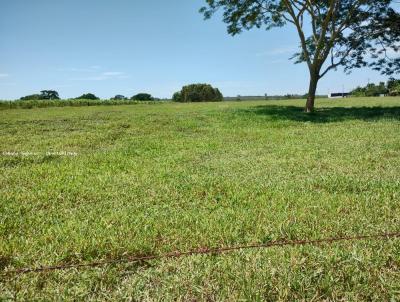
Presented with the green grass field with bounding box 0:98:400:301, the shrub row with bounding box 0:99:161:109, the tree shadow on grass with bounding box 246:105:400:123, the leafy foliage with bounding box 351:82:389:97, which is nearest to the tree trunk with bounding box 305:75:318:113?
the tree shadow on grass with bounding box 246:105:400:123

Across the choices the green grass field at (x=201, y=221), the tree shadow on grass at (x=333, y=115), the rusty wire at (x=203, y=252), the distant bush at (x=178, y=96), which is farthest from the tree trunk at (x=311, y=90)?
the distant bush at (x=178, y=96)

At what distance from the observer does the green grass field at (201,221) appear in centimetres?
305

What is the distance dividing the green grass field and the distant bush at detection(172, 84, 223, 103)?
3843 inches

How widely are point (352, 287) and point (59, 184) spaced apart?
498 centimetres

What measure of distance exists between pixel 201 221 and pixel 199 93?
102726 millimetres

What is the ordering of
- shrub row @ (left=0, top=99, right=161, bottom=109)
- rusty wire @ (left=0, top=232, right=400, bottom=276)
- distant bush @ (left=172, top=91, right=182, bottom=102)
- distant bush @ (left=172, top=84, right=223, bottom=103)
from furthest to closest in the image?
1. distant bush @ (left=172, top=91, right=182, bottom=102)
2. distant bush @ (left=172, top=84, right=223, bottom=103)
3. shrub row @ (left=0, top=99, right=161, bottom=109)
4. rusty wire @ (left=0, top=232, right=400, bottom=276)

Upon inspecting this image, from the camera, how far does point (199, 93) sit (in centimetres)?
10562

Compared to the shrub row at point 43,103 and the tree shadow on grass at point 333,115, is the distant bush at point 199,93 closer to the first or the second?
the shrub row at point 43,103

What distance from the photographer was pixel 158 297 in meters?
2.90

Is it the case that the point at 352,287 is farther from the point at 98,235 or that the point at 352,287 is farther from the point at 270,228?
the point at 98,235

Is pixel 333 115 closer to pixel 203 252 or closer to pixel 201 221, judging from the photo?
pixel 201 221

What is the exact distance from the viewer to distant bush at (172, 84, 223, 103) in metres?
106

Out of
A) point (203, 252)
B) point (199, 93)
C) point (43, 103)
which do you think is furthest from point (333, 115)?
point (199, 93)

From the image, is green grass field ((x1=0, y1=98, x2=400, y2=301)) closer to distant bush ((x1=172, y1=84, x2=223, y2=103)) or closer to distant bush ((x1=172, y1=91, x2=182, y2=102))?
distant bush ((x1=172, y1=84, x2=223, y2=103))
